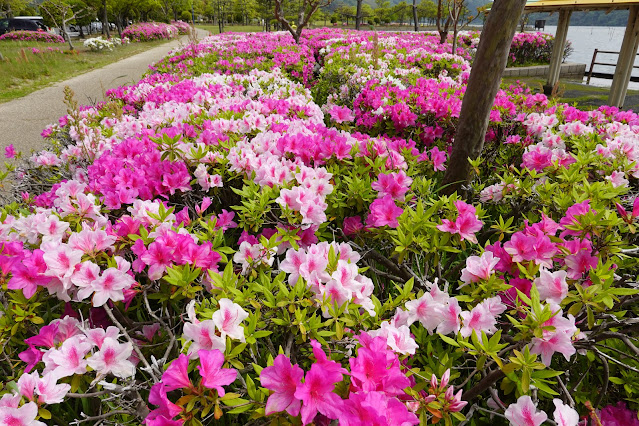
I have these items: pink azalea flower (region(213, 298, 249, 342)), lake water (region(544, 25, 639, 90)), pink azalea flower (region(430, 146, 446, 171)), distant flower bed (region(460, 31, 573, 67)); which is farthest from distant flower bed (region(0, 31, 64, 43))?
pink azalea flower (region(213, 298, 249, 342))

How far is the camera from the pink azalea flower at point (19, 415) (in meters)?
0.95

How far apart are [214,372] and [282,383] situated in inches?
7.4

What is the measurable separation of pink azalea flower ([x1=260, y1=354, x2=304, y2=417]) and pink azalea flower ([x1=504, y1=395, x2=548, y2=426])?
62 cm

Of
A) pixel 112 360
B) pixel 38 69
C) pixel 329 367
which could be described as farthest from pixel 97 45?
pixel 329 367

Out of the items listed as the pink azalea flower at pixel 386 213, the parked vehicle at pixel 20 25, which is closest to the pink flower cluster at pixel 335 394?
the pink azalea flower at pixel 386 213

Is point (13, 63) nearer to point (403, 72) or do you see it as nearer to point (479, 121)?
point (403, 72)

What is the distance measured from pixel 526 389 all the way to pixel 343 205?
3.98 feet

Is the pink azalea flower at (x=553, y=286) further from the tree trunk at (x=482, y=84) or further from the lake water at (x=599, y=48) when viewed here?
the lake water at (x=599, y=48)

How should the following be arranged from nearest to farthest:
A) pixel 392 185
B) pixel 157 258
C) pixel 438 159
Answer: pixel 157 258, pixel 392 185, pixel 438 159

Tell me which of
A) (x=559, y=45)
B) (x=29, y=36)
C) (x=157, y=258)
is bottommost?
(x=157, y=258)

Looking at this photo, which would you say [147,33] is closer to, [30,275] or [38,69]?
[38,69]

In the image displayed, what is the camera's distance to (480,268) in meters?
1.38

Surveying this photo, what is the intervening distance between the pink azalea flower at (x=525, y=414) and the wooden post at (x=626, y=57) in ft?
33.2

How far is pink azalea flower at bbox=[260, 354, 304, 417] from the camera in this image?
0.91 meters
